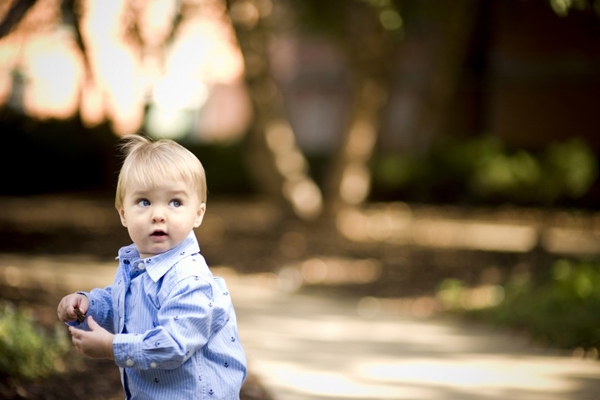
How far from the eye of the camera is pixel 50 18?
663cm

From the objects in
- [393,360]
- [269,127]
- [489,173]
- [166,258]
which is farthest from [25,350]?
[489,173]

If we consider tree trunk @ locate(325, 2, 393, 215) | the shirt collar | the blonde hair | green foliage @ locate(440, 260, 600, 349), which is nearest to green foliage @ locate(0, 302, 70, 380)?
the shirt collar

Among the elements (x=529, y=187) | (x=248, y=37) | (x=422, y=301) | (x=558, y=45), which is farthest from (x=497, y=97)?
(x=422, y=301)

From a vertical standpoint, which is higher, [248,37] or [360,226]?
[248,37]

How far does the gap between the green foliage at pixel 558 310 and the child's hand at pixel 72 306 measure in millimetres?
4180

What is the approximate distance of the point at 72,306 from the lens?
2.83 meters

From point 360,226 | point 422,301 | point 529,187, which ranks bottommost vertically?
point 422,301

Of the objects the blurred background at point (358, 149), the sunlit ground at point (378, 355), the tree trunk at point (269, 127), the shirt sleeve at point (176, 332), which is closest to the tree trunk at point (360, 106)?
the blurred background at point (358, 149)

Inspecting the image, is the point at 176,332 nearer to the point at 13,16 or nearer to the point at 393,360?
the point at 13,16

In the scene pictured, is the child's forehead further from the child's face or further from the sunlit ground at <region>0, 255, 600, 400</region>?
the sunlit ground at <region>0, 255, 600, 400</region>

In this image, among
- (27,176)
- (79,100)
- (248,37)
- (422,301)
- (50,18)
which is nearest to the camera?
(50,18)

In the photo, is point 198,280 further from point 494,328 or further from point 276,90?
point 276,90

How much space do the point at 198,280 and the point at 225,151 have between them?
58.9 ft

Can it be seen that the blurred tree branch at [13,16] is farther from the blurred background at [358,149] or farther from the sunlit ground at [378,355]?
the sunlit ground at [378,355]
